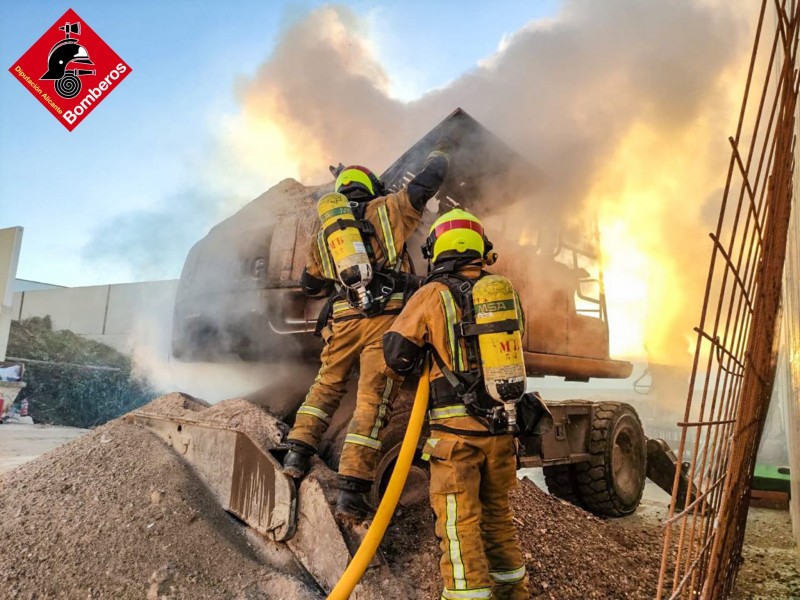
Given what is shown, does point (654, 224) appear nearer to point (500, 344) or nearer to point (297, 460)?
point (500, 344)

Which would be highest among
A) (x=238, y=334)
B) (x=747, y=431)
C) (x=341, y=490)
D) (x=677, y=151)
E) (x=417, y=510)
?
(x=677, y=151)

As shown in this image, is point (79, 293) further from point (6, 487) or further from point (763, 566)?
point (763, 566)

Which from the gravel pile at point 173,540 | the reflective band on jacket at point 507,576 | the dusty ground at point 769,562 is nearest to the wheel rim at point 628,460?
the dusty ground at point 769,562

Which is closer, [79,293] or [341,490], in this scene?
[341,490]

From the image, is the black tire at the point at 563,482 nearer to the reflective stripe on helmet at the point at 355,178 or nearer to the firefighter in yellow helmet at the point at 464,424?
the firefighter in yellow helmet at the point at 464,424

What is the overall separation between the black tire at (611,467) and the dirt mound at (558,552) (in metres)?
1.02

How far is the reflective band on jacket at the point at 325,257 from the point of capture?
3.63m

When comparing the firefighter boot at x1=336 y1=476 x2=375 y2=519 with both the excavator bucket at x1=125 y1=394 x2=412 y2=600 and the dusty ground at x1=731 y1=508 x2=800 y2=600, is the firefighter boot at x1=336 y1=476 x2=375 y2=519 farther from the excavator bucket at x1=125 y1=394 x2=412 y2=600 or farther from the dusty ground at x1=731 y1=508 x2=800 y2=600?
the dusty ground at x1=731 y1=508 x2=800 y2=600

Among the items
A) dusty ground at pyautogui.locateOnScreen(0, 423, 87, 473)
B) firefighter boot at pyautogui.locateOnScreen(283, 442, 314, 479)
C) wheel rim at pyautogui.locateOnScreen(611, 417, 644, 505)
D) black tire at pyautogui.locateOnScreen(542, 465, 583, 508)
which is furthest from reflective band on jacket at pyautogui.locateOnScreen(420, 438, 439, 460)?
dusty ground at pyautogui.locateOnScreen(0, 423, 87, 473)

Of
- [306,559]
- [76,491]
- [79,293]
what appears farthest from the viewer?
[79,293]

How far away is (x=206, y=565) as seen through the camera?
10.6ft

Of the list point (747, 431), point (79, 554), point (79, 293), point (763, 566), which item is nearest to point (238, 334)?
point (79, 554)

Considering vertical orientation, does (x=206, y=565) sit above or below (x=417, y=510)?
below

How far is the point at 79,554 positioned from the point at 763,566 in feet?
17.0
